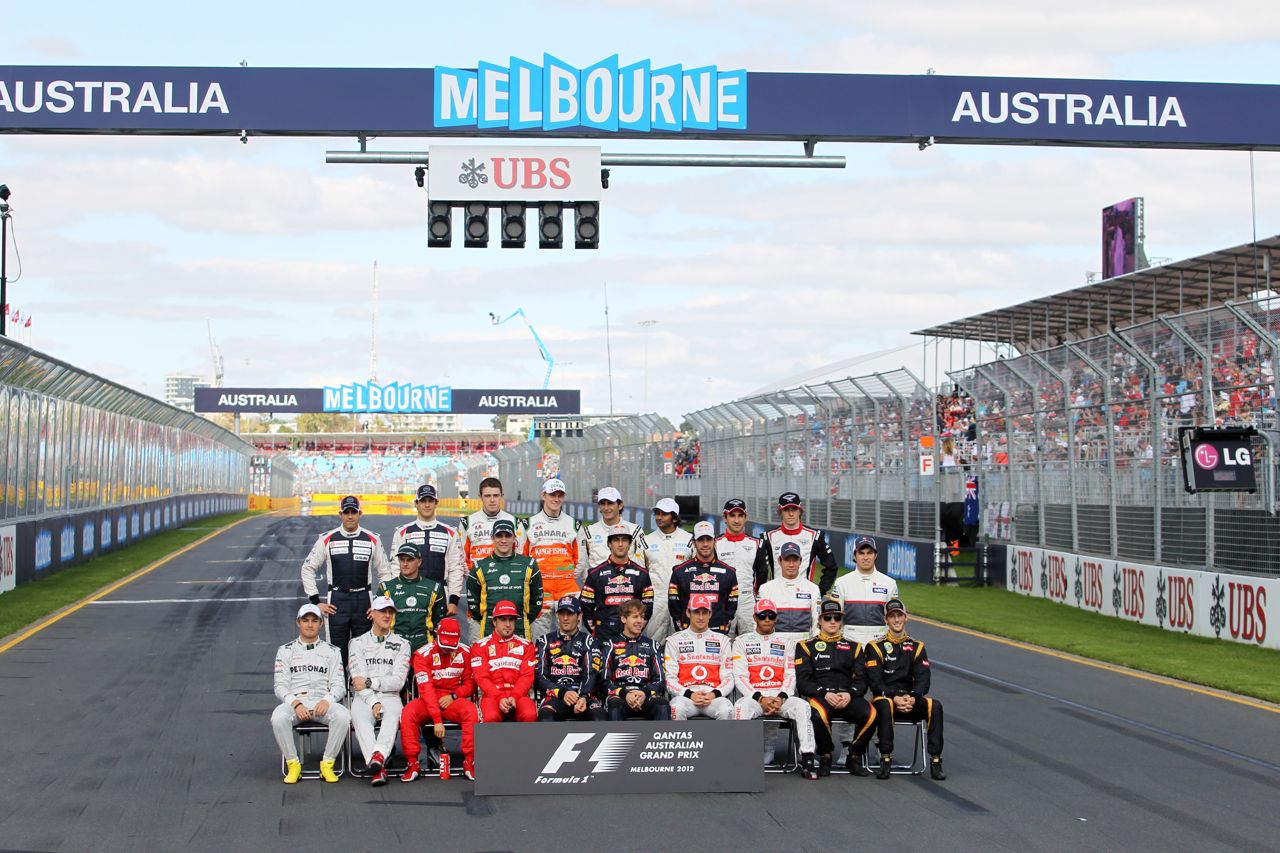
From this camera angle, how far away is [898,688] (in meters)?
9.38

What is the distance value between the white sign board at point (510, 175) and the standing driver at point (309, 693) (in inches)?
333

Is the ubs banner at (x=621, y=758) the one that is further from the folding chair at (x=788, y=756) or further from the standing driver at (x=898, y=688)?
the standing driver at (x=898, y=688)

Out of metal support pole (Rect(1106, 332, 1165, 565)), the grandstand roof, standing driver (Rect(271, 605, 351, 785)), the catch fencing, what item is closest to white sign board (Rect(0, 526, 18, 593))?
standing driver (Rect(271, 605, 351, 785))

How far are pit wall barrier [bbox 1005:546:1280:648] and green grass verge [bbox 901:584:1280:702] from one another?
158 mm

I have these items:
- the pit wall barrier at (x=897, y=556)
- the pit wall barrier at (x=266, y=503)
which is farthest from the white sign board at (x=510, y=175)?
the pit wall barrier at (x=266, y=503)

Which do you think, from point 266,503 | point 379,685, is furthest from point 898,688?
point 266,503

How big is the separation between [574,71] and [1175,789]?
432 inches

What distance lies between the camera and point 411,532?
11.1 m

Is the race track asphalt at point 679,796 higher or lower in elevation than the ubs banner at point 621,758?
lower

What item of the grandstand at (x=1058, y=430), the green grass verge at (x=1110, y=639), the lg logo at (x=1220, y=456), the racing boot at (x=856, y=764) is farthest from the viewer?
the grandstand at (x=1058, y=430)

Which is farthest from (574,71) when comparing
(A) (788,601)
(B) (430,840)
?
(B) (430,840)

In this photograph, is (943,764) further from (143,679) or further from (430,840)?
(143,679)

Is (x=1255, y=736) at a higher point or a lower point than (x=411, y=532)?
lower

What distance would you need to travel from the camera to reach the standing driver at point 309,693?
350 inches
